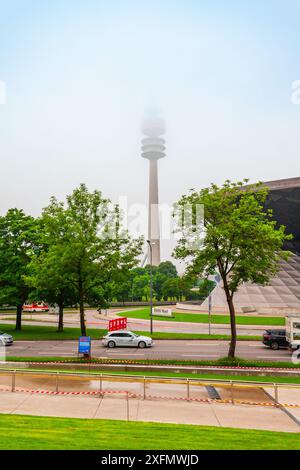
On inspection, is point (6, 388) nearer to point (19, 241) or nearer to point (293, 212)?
point (19, 241)

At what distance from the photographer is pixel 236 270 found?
24.5m

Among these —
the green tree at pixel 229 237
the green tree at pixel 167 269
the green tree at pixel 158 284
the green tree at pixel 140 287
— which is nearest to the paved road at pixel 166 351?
the green tree at pixel 229 237

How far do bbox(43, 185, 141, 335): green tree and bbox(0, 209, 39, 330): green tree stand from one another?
12099mm

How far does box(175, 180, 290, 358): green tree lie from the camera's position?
2333cm

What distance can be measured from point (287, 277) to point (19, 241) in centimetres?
4943

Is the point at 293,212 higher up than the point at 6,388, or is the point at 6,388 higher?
the point at 293,212

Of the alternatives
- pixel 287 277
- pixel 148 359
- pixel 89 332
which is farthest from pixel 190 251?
pixel 287 277

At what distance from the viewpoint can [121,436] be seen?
9984 mm

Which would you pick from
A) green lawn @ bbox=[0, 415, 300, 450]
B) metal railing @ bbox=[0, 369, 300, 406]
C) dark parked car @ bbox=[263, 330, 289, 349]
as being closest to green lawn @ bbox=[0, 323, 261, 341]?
dark parked car @ bbox=[263, 330, 289, 349]

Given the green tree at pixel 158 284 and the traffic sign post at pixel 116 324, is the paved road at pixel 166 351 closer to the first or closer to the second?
the traffic sign post at pixel 116 324

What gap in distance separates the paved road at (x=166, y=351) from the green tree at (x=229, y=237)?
4.00 metres

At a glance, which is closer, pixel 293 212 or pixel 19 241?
pixel 19 241

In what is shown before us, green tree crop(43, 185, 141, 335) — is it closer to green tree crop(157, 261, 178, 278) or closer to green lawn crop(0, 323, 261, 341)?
green lawn crop(0, 323, 261, 341)

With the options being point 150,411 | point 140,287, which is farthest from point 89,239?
point 140,287
